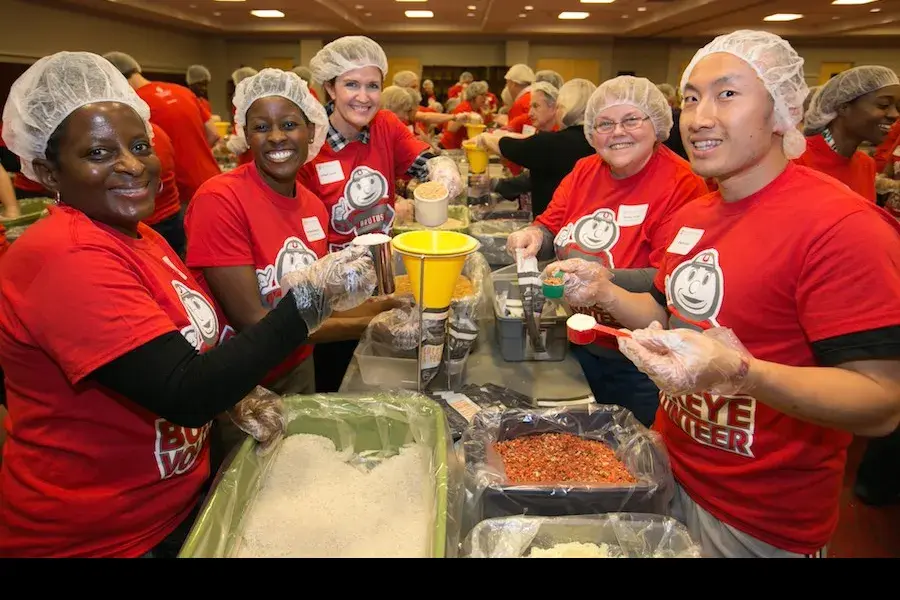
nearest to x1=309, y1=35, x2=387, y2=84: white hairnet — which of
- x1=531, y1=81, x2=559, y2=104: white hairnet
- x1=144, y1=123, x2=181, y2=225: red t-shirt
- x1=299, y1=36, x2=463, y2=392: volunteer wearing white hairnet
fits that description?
x1=299, y1=36, x2=463, y2=392: volunteer wearing white hairnet

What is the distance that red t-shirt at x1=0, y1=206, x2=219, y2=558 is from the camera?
920mm

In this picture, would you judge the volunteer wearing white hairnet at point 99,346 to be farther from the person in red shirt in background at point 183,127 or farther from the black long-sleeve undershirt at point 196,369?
the person in red shirt in background at point 183,127

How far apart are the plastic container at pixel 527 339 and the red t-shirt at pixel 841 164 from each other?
184 cm

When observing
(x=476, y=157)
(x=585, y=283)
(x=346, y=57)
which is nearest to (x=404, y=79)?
(x=476, y=157)

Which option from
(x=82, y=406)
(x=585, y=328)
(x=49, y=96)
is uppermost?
(x=49, y=96)

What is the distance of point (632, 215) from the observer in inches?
77.1

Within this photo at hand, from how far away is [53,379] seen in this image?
1.01 metres

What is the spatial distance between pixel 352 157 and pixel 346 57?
0.43 metres

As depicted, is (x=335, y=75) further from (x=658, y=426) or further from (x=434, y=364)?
(x=658, y=426)

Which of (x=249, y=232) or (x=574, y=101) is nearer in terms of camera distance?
(x=249, y=232)

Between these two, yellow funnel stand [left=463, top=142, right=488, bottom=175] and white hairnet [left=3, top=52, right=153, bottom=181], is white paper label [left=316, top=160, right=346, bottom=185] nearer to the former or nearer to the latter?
white hairnet [left=3, top=52, right=153, bottom=181]

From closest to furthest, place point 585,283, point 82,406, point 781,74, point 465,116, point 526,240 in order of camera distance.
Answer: point 82,406, point 781,74, point 585,283, point 526,240, point 465,116

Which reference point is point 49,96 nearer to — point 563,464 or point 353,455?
point 353,455

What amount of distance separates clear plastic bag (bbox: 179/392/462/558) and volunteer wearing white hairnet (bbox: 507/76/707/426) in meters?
0.80
